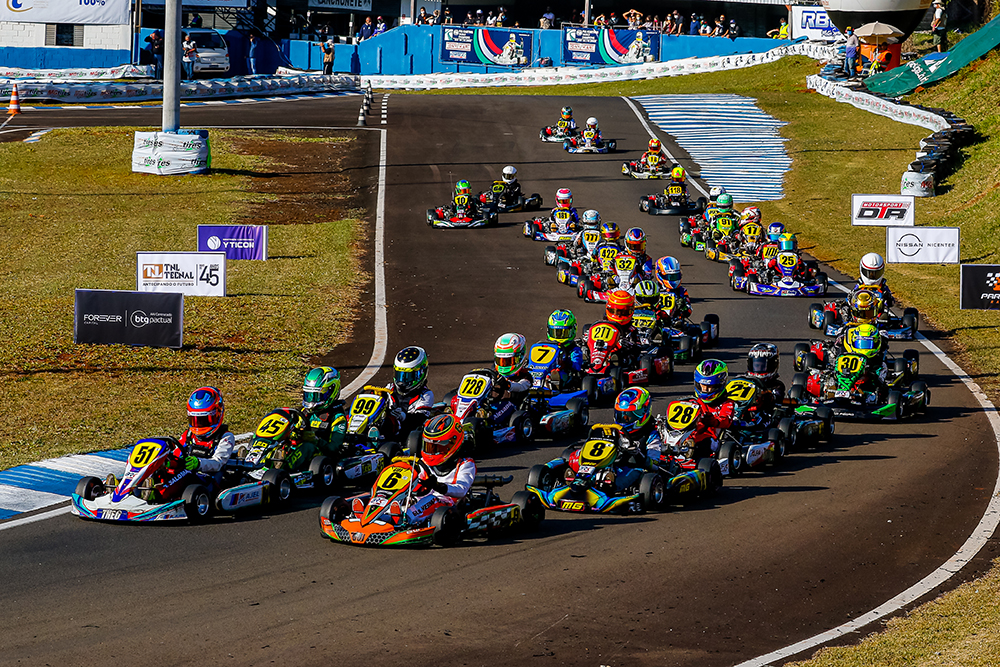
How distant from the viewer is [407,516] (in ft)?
42.5

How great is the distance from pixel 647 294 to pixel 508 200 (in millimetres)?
14544

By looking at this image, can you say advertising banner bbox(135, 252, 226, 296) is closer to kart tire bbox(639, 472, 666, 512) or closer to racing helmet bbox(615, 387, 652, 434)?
racing helmet bbox(615, 387, 652, 434)

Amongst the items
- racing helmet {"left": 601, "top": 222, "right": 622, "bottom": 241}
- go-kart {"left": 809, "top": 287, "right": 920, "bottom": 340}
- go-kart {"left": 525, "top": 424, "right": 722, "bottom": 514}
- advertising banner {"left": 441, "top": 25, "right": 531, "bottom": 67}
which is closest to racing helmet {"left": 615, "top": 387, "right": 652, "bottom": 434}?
go-kart {"left": 525, "top": 424, "right": 722, "bottom": 514}

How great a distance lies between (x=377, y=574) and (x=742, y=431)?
6.34m

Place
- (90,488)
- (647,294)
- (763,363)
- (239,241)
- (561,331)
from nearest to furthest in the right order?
(90,488), (763,363), (561,331), (647,294), (239,241)

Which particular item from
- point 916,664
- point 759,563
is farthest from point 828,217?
point 916,664

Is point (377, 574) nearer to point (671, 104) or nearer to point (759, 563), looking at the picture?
point (759, 563)

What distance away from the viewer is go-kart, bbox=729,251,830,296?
1078 inches

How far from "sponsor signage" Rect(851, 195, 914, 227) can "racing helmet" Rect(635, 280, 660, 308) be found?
786cm

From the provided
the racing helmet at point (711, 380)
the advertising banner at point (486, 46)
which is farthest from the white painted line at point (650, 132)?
the racing helmet at point (711, 380)

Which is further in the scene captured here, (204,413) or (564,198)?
(564,198)

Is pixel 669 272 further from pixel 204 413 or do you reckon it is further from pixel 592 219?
pixel 204 413

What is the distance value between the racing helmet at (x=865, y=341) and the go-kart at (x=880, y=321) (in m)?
4.44

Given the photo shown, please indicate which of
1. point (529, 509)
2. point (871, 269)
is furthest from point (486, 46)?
point (529, 509)
